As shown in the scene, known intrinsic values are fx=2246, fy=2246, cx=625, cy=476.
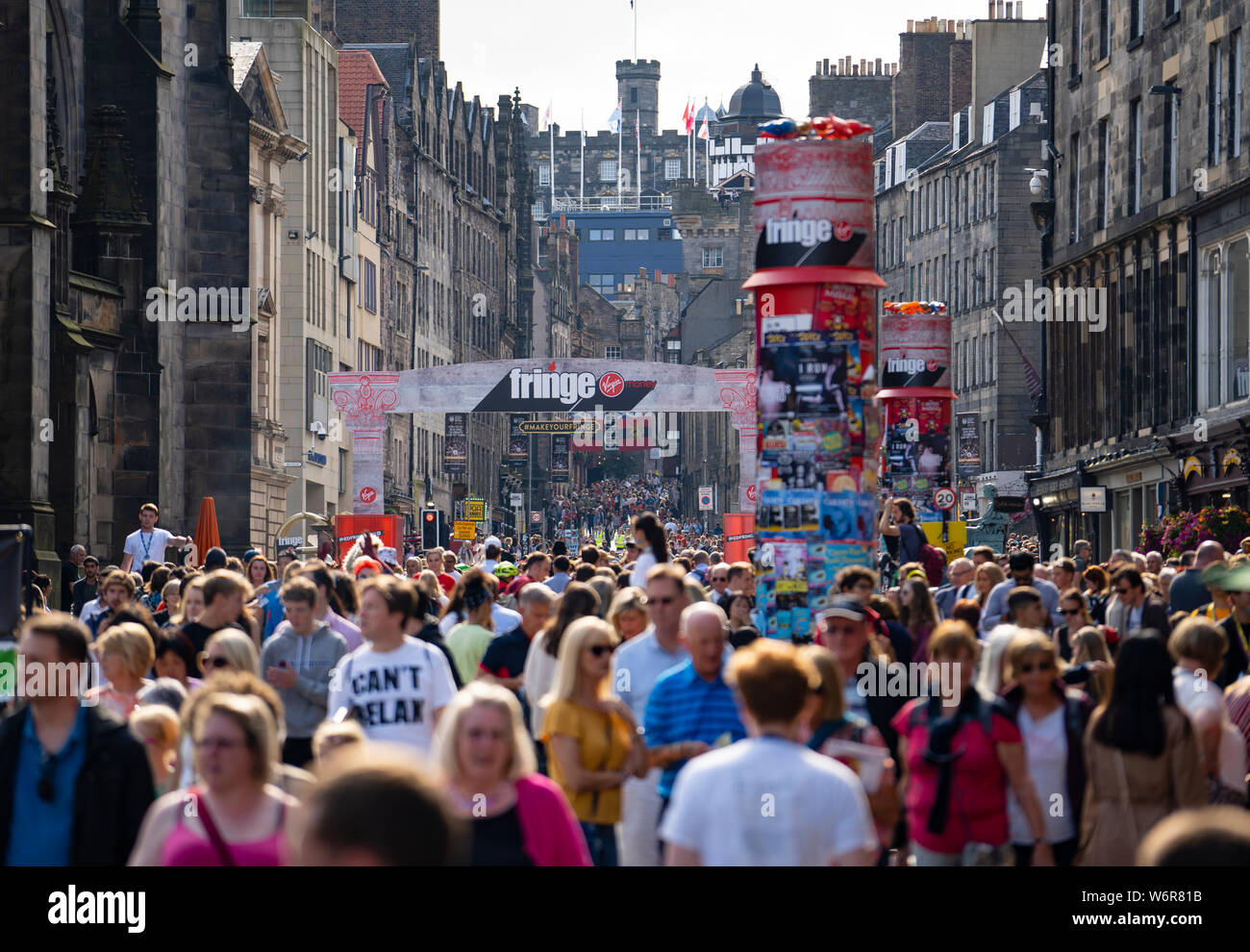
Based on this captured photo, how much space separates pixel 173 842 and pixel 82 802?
1.63m

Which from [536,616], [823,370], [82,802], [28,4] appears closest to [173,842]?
[82,802]

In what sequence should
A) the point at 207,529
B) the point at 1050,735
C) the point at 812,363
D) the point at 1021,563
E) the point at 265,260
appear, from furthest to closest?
the point at 265,260 < the point at 207,529 < the point at 1021,563 < the point at 812,363 < the point at 1050,735

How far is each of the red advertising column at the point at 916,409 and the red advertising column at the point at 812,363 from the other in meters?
12.3

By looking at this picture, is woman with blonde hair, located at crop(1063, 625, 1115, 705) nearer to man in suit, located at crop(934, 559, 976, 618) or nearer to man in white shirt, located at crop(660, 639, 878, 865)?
man in white shirt, located at crop(660, 639, 878, 865)

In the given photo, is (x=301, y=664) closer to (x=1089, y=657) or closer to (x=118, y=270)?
(x=1089, y=657)

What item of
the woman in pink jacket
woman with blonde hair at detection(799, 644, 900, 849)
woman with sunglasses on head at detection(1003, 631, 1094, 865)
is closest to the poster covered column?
woman with sunglasses on head at detection(1003, 631, 1094, 865)

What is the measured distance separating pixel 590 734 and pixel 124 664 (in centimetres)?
225

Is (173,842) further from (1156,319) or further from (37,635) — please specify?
(1156,319)

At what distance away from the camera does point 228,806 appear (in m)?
6.32

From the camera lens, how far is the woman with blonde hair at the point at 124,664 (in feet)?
32.7

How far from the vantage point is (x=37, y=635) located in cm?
802

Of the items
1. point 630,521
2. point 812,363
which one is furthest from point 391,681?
point 630,521

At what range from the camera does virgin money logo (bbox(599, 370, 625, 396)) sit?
1786 inches

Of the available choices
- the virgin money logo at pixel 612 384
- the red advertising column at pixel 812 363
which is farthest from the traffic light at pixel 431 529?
the red advertising column at pixel 812 363
